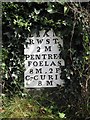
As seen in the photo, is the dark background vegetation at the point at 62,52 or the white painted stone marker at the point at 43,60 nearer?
the dark background vegetation at the point at 62,52

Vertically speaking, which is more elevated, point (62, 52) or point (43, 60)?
point (62, 52)

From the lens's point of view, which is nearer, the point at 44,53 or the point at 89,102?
the point at 89,102

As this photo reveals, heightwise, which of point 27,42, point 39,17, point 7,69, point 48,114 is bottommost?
point 48,114

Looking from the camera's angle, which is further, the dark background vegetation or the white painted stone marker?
the white painted stone marker

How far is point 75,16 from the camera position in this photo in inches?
179

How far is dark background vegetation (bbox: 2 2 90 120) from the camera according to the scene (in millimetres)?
4527

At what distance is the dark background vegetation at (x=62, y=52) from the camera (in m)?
4.53

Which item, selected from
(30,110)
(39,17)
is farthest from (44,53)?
(30,110)

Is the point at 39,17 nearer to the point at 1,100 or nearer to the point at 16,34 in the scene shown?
the point at 16,34

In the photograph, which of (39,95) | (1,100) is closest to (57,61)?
→ (39,95)

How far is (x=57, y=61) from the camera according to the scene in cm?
473

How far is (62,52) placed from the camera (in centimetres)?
467

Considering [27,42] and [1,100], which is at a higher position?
[27,42]

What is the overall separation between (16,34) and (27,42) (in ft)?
0.68
